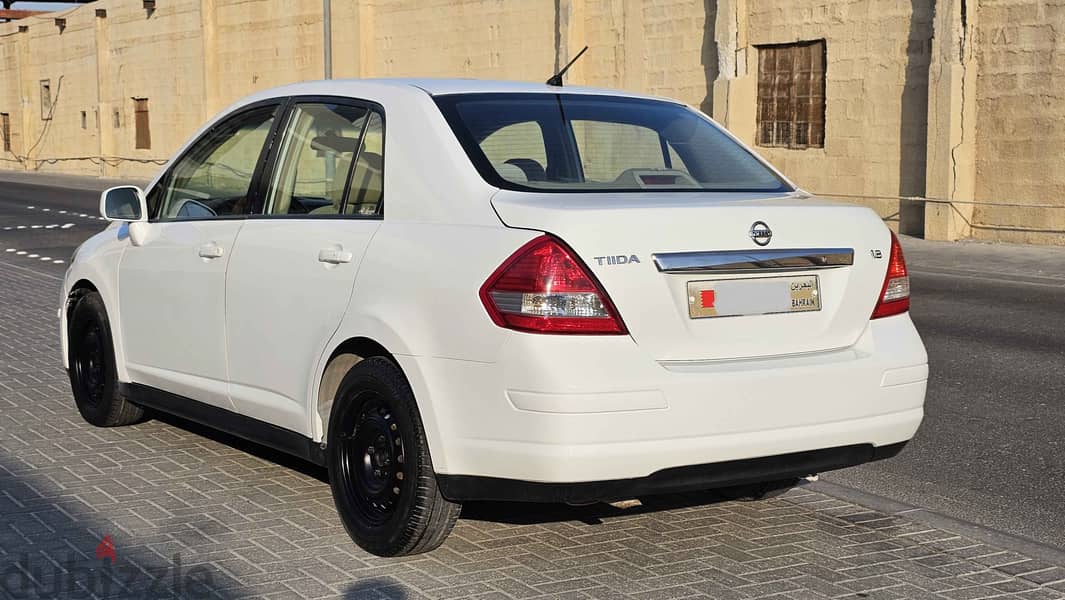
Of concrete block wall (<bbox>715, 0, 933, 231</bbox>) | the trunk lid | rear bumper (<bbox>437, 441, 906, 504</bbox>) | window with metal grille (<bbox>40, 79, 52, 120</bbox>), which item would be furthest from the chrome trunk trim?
window with metal grille (<bbox>40, 79, 52, 120</bbox>)

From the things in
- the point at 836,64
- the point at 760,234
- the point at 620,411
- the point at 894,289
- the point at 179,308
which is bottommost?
the point at 620,411

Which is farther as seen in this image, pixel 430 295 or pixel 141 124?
pixel 141 124

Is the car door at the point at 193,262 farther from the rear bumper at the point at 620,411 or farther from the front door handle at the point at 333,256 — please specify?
the rear bumper at the point at 620,411

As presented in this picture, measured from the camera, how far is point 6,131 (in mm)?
62750

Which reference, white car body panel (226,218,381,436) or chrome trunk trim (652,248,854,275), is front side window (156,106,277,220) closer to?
white car body panel (226,218,381,436)

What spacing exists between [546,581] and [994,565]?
1.53 m

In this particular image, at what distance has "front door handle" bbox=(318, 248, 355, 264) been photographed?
5081 mm

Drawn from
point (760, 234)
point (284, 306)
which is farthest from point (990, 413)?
point (284, 306)

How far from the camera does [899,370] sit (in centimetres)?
492

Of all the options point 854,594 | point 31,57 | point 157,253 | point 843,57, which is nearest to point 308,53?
point 843,57

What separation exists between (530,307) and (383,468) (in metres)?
0.95

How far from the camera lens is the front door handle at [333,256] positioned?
5.08 m

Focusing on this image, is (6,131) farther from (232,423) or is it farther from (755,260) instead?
(755,260)

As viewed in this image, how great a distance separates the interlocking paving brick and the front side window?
113 cm
